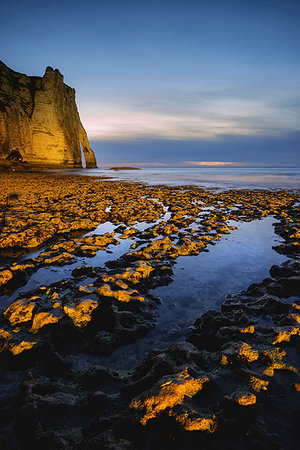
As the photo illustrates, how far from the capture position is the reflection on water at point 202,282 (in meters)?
2.34

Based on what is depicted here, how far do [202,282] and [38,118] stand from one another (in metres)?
55.2

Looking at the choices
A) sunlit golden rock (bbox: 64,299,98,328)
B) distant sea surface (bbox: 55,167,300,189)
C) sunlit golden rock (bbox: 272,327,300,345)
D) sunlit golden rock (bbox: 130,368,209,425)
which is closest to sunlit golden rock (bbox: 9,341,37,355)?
sunlit golden rock (bbox: 64,299,98,328)

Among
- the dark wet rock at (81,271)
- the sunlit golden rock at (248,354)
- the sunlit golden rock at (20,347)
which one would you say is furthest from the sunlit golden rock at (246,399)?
the dark wet rock at (81,271)

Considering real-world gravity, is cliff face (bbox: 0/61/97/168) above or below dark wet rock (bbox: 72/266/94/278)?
above

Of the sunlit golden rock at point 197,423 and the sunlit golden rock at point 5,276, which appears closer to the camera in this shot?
the sunlit golden rock at point 197,423

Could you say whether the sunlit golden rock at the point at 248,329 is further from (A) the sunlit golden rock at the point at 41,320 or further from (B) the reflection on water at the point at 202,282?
(A) the sunlit golden rock at the point at 41,320

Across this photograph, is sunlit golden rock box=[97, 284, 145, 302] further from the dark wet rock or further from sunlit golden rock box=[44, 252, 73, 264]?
sunlit golden rock box=[44, 252, 73, 264]

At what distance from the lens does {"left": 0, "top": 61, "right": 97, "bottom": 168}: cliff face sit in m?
38.8

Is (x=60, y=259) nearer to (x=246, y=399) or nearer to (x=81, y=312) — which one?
(x=81, y=312)

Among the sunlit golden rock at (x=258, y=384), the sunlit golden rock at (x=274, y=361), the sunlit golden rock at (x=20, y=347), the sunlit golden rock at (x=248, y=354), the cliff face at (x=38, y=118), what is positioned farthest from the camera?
the cliff face at (x=38, y=118)

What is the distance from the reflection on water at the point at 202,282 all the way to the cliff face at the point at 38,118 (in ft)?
144

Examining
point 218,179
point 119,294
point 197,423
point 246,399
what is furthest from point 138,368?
point 218,179

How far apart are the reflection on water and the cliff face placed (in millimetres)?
43964

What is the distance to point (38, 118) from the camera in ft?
151
